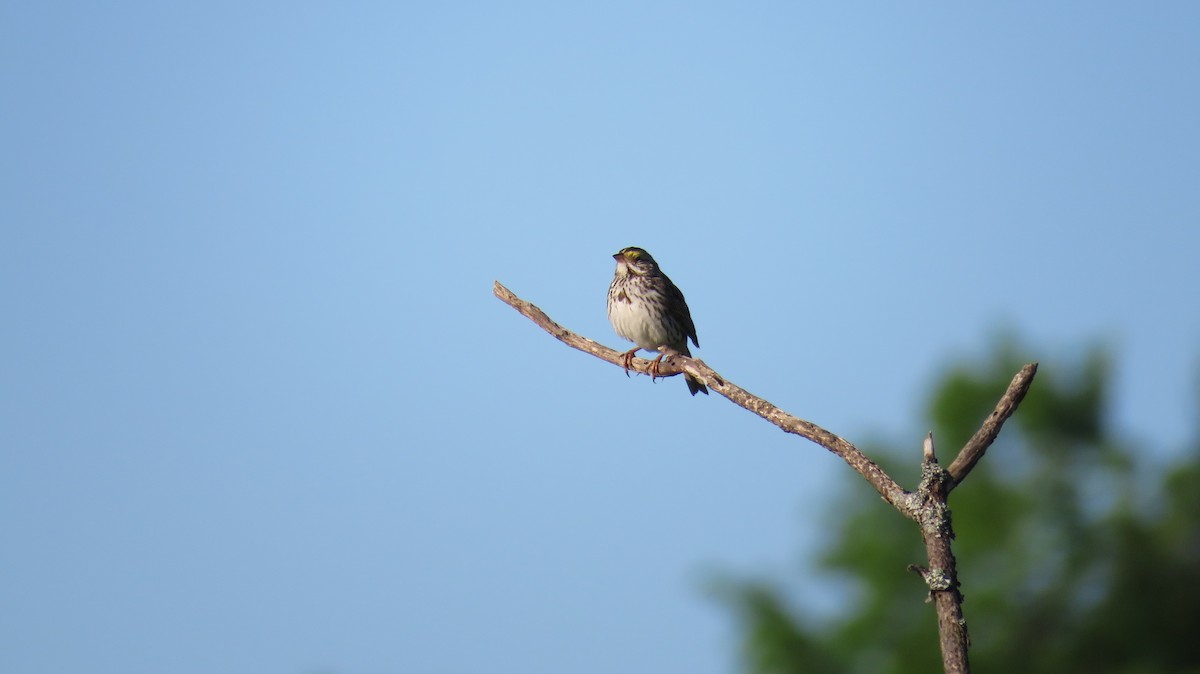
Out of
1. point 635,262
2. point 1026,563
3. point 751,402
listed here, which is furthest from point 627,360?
point 1026,563

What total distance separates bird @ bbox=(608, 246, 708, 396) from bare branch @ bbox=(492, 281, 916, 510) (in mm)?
1071

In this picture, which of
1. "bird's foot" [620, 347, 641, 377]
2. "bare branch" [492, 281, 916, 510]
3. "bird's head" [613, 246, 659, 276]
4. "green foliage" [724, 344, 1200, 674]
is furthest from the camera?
"green foliage" [724, 344, 1200, 674]

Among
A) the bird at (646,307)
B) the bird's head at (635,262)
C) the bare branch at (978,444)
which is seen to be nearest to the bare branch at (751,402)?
the bare branch at (978,444)

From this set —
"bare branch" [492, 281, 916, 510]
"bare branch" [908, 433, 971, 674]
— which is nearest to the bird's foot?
"bare branch" [492, 281, 916, 510]

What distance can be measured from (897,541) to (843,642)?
1560 millimetres

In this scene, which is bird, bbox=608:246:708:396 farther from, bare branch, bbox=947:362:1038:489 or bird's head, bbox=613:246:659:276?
bare branch, bbox=947:362:1038:489

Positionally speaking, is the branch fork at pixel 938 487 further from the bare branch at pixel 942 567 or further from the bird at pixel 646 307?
the bird at pixel 646 307

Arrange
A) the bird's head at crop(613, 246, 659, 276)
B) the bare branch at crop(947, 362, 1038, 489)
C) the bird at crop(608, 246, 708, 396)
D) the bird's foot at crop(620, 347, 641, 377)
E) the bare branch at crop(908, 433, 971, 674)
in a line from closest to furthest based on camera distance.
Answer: the bare branch at crop(908, 433, 971, 674)
the bare branch at crop(947, 362, 1038, 489)
the bird's foot at crop(620, 347, 641, 377)
the bird at crop(608, 246, 708, 396)
the bird's head at crop(613, 246, 659, 276)

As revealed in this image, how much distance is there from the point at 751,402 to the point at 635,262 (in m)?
4.98

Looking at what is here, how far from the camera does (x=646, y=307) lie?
1206 centimetres

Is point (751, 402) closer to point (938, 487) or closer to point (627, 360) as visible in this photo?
point (938, 487)

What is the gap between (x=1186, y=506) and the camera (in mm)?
20359

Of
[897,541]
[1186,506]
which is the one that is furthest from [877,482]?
[1186,506]

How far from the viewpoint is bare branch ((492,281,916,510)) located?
682 centimetres
